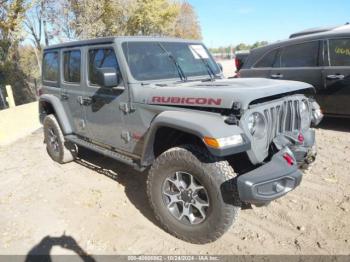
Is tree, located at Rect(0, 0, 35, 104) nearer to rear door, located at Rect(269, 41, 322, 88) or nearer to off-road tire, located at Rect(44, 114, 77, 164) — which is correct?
off-road tire, located at Rect(44, 114, 77, 164)

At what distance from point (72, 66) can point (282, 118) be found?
3.07m

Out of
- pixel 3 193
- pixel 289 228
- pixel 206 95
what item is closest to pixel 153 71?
pixel 206 95

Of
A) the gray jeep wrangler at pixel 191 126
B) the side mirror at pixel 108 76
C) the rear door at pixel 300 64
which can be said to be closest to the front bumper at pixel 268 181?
the gray jeep wrangler at pixel 191 126

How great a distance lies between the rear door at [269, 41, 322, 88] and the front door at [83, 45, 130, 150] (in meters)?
3.85

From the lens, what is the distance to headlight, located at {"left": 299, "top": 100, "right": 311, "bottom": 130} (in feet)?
11.8

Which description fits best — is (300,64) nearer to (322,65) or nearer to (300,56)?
(300,56)

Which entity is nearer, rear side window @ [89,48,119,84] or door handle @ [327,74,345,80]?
rear side window @ [89,48,119,84]

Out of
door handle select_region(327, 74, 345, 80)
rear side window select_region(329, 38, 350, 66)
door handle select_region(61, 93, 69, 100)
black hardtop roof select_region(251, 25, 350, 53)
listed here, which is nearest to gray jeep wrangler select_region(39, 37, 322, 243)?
door handle select_region(61, 93, 69, 100)

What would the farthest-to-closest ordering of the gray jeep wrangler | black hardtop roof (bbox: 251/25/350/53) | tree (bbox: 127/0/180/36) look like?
1. tree (bbox: 127/0/180/36)
2. black hardtop roof (bbox: 251/25/350/53)
3. the gray jeep wrangler

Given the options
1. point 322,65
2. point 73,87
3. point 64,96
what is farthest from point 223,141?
point 322,65

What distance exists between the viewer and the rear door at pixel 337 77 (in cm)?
596

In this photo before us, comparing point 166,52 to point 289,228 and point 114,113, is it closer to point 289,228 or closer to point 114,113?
point 114,113

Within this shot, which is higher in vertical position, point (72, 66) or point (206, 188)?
point (72, 66)

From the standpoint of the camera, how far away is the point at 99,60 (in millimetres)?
4285
